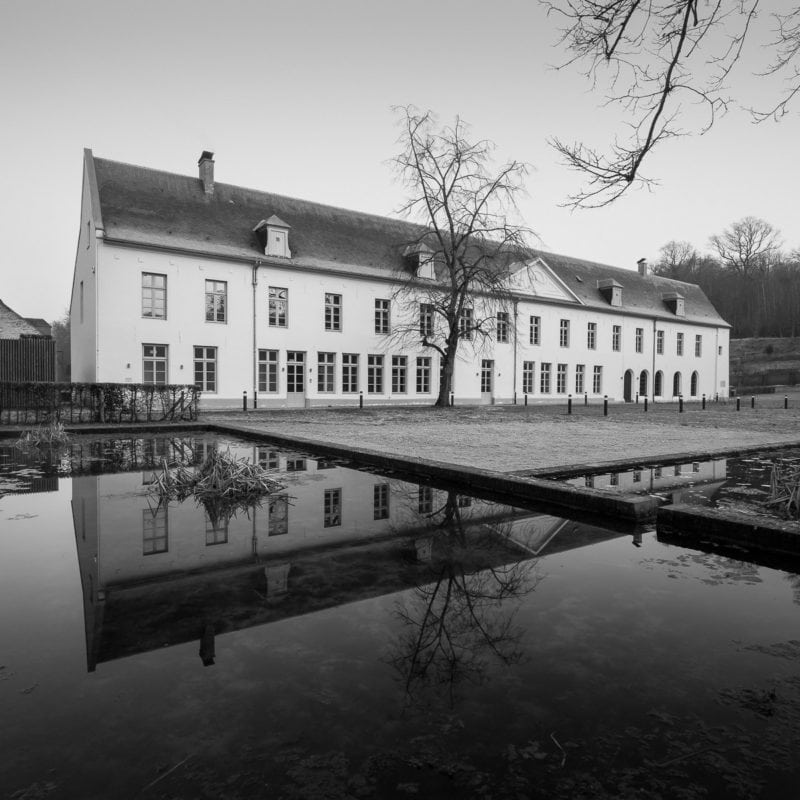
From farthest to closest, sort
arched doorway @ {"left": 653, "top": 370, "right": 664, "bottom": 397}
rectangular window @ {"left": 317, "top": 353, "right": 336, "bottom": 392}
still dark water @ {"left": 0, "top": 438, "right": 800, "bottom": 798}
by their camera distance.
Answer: arched doorway @ {"left": 653, "top": 370, "right": 664, "bottom": 397} → rectangular window @ {"left": 317, "top": 353, "right": 336, "bottom": 392} → still dark water @ {"left": 0, "top": 438, "right": 800, "bottom": 798}

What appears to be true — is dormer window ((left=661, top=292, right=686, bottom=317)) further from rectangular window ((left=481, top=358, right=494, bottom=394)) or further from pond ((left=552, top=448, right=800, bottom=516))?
pond ((left=552, top=448, right=800, bottom=516))

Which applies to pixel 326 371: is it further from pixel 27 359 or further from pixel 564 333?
pixel 564 333

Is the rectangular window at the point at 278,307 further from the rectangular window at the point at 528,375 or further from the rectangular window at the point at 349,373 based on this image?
the rectangular window at the point at 528,375

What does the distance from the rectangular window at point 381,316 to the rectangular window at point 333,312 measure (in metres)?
2.14

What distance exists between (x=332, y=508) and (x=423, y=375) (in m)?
25.9

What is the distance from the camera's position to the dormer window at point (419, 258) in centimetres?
2988

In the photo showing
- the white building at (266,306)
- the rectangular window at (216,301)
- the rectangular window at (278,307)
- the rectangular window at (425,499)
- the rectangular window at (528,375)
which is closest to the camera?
the rectangular window at (425,499)

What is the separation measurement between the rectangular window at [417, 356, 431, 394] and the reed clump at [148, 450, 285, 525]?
24656 mm

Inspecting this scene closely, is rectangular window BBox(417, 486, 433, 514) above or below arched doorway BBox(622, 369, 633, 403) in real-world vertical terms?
below

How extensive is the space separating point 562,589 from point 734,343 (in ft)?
232

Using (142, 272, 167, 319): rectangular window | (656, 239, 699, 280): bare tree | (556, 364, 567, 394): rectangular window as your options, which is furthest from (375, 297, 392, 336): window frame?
(656, 239, 699, 280): bare tree

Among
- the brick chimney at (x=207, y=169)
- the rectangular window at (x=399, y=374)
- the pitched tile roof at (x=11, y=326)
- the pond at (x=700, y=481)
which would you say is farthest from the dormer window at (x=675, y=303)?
the pitched tile roof at (x=11, y=326)

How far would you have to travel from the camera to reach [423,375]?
102ft

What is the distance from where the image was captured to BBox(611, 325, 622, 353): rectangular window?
3991cm
